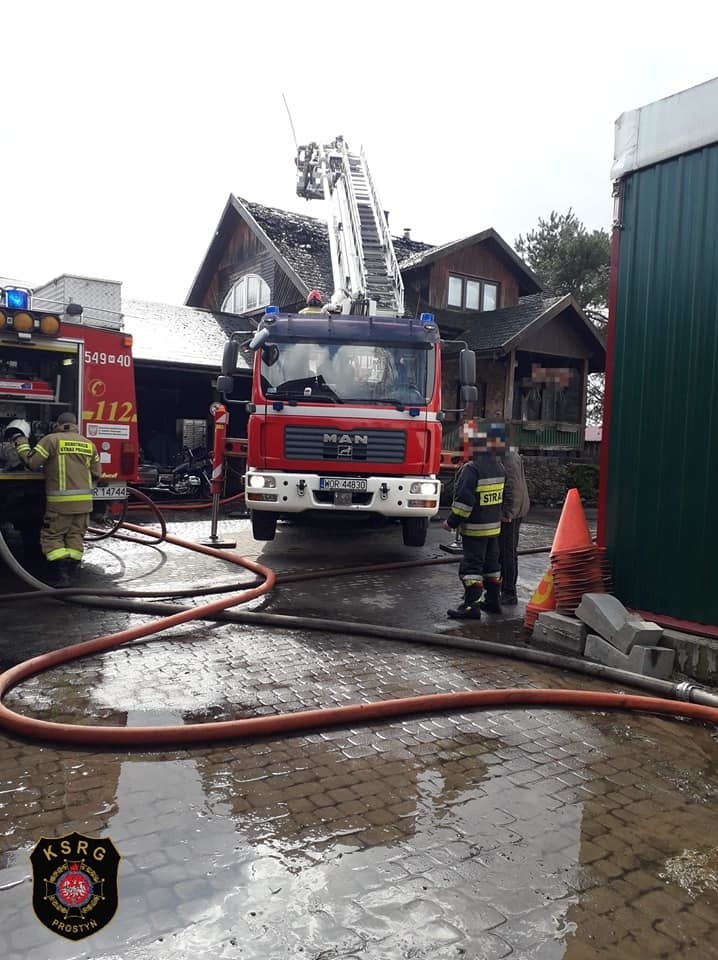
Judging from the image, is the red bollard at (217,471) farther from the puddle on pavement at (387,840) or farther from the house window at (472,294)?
the house window at (472,294)

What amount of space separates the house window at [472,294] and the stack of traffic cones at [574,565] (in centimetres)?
1696

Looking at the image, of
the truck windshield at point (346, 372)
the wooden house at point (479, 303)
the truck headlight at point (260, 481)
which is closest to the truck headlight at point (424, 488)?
the truck windshield at point (346, 372)

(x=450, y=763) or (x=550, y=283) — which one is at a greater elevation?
(x=550, y=283)

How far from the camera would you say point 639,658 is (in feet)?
15.7

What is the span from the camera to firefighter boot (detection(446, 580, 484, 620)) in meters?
6.23

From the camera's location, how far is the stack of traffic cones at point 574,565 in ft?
18.1

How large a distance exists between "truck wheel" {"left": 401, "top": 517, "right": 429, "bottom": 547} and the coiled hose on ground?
300 centimetres

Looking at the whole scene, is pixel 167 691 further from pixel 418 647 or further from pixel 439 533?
pixel 439 533

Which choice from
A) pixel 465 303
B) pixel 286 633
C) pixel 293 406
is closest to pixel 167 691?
pixel 286 633

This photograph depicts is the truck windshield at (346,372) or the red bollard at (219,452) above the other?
the truck windshield at (346,372)

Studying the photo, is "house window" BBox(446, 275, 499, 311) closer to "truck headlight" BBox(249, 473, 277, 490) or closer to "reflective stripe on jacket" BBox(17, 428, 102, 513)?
"truck headlight" BBox(249, 473, 277, 490)

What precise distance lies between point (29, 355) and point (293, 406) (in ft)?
9.07

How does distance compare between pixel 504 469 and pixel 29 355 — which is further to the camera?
pixel 29 355

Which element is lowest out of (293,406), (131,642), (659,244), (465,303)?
(131,642)
